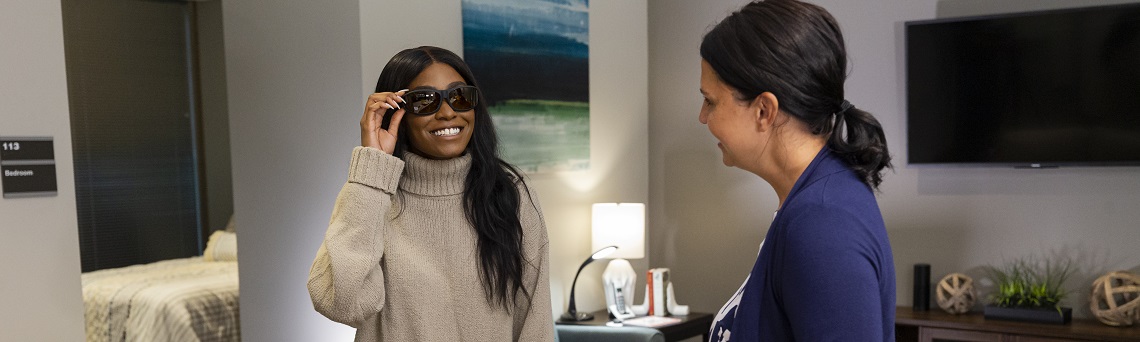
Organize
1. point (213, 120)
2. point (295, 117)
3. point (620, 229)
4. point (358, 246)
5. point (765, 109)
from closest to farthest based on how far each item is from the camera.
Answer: point (765, 109), point (358, 246), point (295, 117), point (620, 229), point (213, 120)

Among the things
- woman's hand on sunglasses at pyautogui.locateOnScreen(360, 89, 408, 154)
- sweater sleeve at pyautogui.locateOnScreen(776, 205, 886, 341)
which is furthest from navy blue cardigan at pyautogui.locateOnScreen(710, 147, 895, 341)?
woman's hand on sunglasses at pyautogui.locateOnScreen(360, 89, 408, 154)

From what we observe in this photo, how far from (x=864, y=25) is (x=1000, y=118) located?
0.72 m

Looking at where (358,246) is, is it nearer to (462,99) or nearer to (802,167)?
(462,99)

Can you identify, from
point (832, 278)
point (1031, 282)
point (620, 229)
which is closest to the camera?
point (832, 278)

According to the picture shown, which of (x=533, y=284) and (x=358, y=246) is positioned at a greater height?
(x=358, y=246)

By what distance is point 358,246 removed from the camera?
177 cm

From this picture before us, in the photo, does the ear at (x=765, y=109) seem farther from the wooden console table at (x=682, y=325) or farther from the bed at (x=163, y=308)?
the bed at (x=163, y=308)

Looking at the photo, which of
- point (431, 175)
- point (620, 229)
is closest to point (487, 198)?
point (431, 175)

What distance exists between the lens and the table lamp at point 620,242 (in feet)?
12.9

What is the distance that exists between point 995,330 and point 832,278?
289cm

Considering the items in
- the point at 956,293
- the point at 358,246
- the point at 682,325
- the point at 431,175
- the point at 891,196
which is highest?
the point at 431,175

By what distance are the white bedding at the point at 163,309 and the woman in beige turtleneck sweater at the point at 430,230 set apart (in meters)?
2.74

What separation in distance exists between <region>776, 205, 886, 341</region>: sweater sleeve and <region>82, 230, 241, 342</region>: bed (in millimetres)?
3818

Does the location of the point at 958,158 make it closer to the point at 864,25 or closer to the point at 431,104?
the point at 864,25
